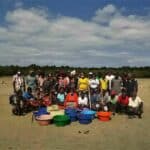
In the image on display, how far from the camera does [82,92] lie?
17.1 m

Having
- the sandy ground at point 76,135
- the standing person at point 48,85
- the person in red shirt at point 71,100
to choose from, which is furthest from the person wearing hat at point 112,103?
the standing person at point 48,85

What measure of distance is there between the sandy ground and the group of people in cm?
75

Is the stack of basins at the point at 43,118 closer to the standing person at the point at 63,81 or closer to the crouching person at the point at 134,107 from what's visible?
the standing person at the point at 63,81

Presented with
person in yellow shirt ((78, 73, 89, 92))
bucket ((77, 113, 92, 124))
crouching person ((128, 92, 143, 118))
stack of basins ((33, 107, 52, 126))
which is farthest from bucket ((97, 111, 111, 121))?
person in yellow shirt ((78, 73, 89, 92))

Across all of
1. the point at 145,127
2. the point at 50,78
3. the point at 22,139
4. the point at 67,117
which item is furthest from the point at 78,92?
the point at 22,139

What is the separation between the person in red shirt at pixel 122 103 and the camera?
16.4 m

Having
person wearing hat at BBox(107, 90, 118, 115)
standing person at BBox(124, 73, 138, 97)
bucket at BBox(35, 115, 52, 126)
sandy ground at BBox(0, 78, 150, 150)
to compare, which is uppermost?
standing person at BBox(124, 73, 138, 97)

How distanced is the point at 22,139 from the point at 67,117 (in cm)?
261

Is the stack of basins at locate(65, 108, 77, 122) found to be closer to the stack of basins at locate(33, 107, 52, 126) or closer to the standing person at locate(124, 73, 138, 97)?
the stack of basins at locate(33, 107, 52, 126)

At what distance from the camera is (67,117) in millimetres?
14508

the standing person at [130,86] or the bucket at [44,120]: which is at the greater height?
the standing person at [130,86]

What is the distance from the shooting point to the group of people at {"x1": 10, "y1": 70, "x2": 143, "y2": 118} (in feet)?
54.2

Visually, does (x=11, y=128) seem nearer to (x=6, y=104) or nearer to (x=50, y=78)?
(x=50, y=78)

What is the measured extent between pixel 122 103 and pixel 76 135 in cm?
419
